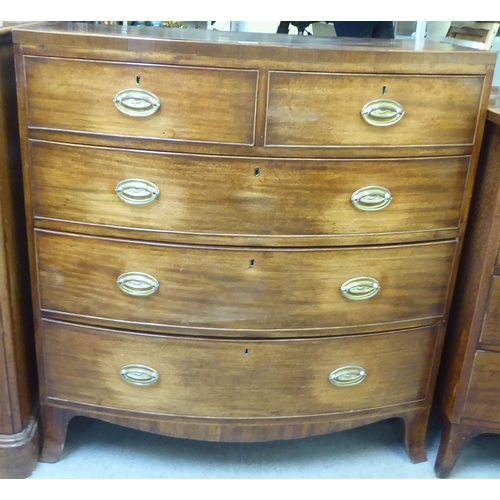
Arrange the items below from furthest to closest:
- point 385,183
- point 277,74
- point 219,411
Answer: point 219,411 < point 385,183 < point 277,74

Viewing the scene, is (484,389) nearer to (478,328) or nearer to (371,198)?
(478,328)

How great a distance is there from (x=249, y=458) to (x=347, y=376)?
1.18ft

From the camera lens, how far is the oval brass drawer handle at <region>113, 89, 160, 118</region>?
1.00 metres

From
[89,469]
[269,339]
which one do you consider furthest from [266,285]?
[89,469]

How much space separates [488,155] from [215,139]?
0.57 meters

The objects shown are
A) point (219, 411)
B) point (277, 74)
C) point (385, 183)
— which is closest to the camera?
point (277, 74)

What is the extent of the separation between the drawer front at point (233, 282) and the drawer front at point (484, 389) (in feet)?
0.67

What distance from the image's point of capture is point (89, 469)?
1.33 metres

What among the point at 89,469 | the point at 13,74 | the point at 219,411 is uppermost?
the point at 13,74

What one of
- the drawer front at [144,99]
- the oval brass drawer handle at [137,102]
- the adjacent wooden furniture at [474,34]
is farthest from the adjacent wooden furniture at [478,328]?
the oval brass drawer handle at [137,102]

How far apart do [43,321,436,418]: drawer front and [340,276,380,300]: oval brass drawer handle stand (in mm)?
105

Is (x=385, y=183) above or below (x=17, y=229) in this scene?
above

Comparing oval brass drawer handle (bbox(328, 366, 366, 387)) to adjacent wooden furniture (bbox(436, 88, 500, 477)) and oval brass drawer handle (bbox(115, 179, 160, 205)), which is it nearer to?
adjacent wooden furniture (bbox(436, 88, 500, 477))

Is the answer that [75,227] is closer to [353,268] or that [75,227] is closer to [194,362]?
[194,362]
